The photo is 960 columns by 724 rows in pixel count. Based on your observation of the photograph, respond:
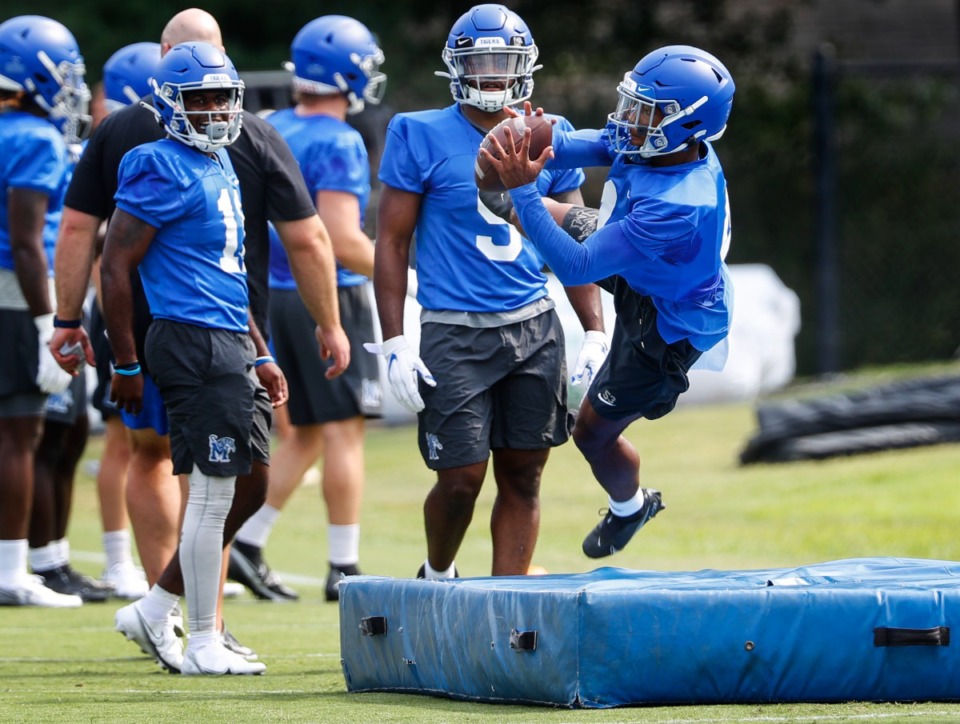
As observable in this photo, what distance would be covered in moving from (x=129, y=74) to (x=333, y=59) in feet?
3.07

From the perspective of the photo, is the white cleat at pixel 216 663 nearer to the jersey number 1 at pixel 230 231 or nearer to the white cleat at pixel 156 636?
the white cleat at pixel 156 636

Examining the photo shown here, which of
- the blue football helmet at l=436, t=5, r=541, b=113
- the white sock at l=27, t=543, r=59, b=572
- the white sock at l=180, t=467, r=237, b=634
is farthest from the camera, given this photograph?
the white sock at l=27, t=543, r=59, b=572

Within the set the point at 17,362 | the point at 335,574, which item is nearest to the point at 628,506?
the point at 335,574

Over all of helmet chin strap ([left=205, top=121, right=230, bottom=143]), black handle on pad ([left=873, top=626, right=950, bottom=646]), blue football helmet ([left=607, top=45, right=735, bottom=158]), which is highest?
blue football helmet ([left=607, top=45, right=735, bottom=158])

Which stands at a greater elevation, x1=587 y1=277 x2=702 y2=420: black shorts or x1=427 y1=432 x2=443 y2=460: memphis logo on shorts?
x1=587 y1=277 x2=702 y2=420: black shorts

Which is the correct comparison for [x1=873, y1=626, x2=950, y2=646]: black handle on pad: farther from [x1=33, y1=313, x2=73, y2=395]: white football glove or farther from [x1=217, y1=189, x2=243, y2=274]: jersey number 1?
[x1=33, y1=313, x2=73, y2=395]: white football glove

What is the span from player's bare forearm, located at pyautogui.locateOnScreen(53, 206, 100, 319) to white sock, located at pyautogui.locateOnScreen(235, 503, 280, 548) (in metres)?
2.16

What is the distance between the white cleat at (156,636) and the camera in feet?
18.8

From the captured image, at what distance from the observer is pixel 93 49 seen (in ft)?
61.9

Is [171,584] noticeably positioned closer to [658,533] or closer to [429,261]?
[429,261]

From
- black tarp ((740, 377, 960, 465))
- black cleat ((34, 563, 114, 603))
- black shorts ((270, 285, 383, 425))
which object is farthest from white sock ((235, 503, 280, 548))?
black tarp ((740, 377, 960, 465))

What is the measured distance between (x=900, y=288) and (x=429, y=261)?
520 inches

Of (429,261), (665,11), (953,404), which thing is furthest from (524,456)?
(665,11)

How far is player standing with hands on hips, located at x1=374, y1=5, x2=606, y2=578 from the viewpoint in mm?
5863
